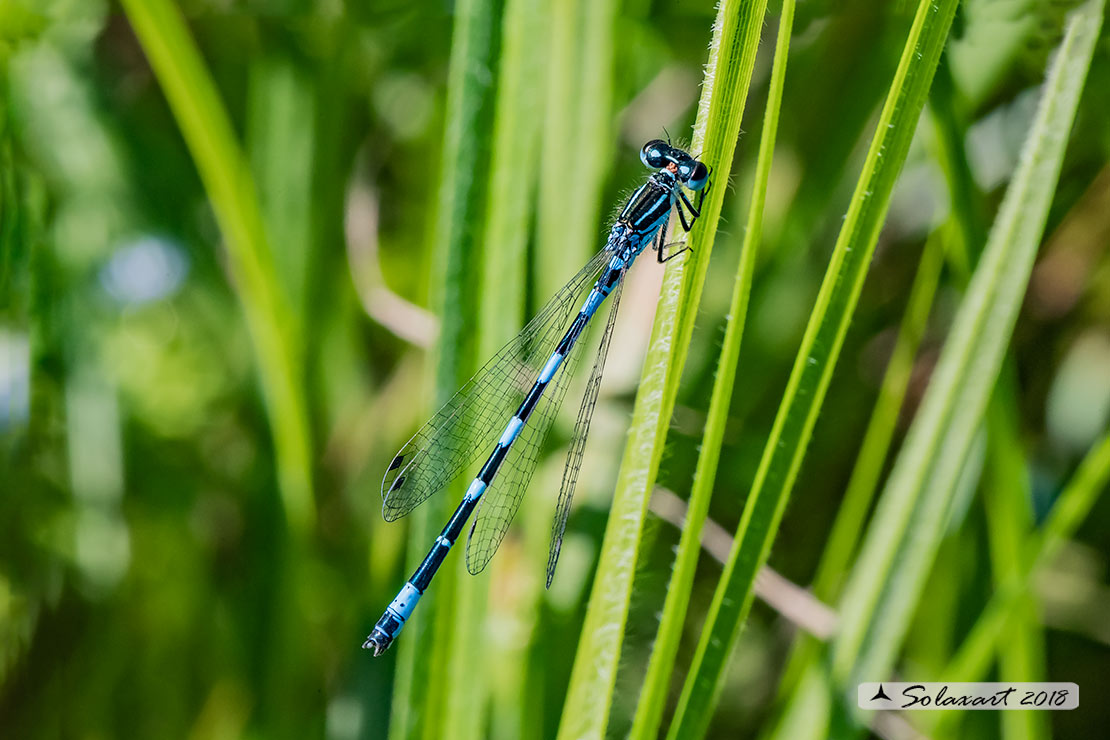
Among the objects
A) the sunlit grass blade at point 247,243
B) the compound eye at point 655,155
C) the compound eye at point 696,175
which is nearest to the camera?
the compound eye at point 696,175

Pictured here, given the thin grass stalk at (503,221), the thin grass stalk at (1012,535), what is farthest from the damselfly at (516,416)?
the thin grass stalk at (1012,535)

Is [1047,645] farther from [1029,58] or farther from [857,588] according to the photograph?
[1029,58]

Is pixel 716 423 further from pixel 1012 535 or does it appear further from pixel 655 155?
pixel 1012 535

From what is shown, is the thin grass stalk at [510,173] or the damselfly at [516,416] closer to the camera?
the thin grass stalk at [510,173]

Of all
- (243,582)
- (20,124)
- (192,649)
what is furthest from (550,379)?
(20,124)

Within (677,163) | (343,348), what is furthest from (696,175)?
(343,348)

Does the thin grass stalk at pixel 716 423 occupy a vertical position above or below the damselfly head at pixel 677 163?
below

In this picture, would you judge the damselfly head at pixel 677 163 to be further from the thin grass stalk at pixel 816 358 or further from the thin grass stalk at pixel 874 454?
the thin grass stalk at pixel 874 454
